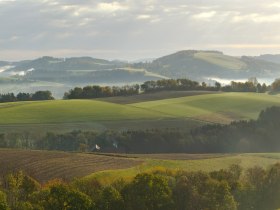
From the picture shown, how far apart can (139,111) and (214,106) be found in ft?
89.9

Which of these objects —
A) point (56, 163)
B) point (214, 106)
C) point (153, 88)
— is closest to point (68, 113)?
point (214, 106)

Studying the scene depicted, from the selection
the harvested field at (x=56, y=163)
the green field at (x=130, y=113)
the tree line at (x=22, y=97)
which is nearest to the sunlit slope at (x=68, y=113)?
the green field at (x=130, y=113)

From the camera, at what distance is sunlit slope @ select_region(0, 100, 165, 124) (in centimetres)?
11238

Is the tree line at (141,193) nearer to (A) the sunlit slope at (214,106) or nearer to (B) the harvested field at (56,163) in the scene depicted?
(B) the harvested field at (56,163)

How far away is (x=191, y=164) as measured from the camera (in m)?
72.6

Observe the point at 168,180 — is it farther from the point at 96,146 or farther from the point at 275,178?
the point at 96,146

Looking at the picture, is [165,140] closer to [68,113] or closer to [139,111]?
[139,111]

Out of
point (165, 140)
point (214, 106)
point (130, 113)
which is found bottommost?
point (165, 140)

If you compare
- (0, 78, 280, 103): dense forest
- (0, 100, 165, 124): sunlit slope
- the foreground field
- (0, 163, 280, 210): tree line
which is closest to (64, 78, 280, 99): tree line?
(0, 78, 280, 103): dense forest

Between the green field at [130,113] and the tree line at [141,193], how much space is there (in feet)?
177

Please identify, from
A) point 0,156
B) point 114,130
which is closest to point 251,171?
point 0,156

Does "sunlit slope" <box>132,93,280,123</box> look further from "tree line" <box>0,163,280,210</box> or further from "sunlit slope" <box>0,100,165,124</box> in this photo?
"tree line" <box>0,163,280,210</box>

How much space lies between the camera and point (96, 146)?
314ft

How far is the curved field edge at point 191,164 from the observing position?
195 ft
